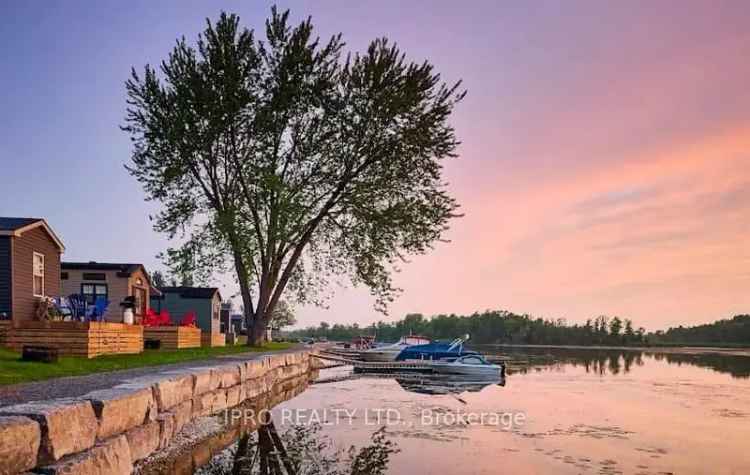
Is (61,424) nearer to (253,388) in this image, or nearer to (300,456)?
(300,456)

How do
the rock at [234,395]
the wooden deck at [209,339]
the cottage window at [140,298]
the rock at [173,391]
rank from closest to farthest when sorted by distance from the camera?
1. the rock at [173,391]
2. the rock at [234,395]
3. the wooden deck at [209,339]
4. the cottage window at [140,298]

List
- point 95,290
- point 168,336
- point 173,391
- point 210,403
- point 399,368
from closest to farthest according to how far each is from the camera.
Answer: point 173,391 → point 210,403 → point 168,336 → point 399,368 → point 95,290

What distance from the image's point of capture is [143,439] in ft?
29.7

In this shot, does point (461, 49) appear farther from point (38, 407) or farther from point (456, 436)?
point (38, 407)

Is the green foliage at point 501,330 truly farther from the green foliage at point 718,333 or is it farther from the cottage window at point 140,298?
the cottage window at point 140,298

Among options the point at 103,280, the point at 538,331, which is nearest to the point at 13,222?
the point at 103,280

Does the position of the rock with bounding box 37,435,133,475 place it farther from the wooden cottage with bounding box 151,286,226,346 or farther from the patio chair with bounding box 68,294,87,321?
the wooden cottage with bounding box 151,286,226,346

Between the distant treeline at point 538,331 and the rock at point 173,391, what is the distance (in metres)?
86.9

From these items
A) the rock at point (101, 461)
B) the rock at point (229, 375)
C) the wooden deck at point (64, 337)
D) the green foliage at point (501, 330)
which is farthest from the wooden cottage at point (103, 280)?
the green foliage at point (501, 330)

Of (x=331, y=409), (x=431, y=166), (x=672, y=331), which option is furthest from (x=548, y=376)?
(x=672, y=331)

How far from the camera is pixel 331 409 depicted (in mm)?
16219

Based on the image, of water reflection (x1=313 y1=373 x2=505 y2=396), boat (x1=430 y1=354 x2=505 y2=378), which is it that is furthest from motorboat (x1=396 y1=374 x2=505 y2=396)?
boat (x1=430 y1=354 x2=505 y2=378)

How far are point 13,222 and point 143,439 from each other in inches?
588

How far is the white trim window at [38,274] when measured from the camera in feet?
71.1
